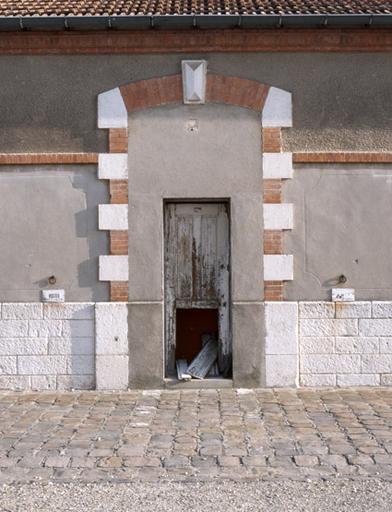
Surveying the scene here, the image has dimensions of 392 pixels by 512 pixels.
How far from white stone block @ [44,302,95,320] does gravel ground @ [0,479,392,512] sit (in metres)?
3.55

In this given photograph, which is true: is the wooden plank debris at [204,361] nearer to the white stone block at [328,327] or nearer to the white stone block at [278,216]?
the white stone block at [328,327]

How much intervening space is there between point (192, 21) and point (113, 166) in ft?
6.49

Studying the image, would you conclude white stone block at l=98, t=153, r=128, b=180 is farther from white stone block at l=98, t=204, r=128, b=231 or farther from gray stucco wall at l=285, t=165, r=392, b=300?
gray stucco wall at l=285, t=165, r=392, b=300

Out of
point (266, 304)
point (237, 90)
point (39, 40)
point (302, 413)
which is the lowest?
point (302, 413)

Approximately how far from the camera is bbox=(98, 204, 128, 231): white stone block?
28.5ft

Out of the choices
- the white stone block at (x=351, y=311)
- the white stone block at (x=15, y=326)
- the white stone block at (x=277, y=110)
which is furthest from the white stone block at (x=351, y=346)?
the white stone block at (x=15, y=326)

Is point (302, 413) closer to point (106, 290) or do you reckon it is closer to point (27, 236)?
point (106, 290)

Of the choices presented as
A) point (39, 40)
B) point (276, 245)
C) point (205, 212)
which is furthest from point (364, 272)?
point (39, 40)

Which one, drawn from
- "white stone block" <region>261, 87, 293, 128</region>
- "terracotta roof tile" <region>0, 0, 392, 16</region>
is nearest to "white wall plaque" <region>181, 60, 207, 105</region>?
"terracotta roof tile" <region>0, 0, 392, 16</region>

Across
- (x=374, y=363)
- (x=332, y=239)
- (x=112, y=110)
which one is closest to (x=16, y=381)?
(x=112, y=110)

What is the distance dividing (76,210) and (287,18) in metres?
3.45

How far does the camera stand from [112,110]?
8.72 metres

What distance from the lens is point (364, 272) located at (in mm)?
8766

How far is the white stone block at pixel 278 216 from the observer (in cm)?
870
